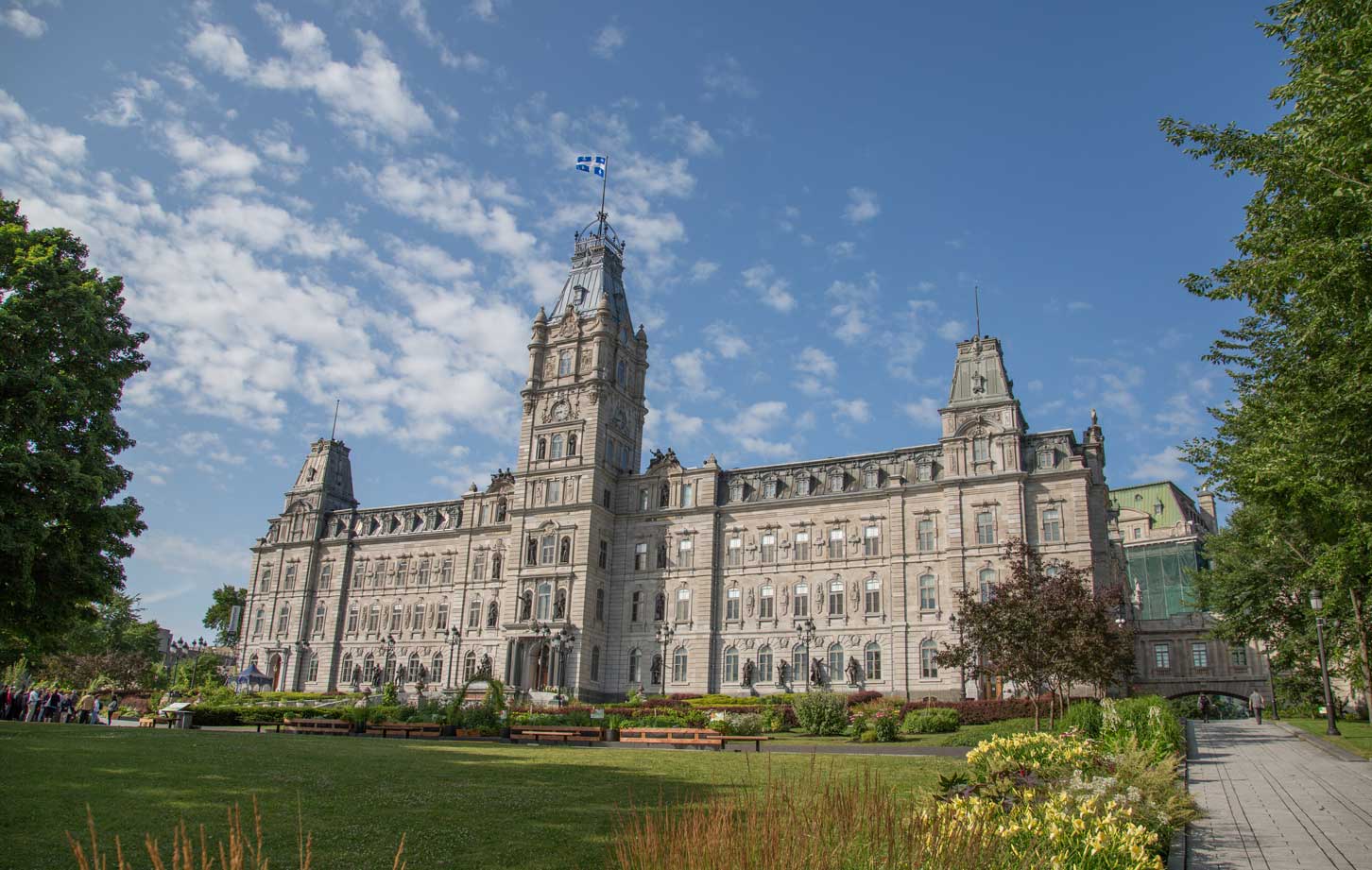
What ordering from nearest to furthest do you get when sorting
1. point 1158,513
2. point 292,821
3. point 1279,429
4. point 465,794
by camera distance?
1. point 292,821
2. point 465,794
3. point 1279,429
4. point 1158,513

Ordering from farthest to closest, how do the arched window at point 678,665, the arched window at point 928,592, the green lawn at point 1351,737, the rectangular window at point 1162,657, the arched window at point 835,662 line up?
the rectangular window at point 1162,657
the arched window at point 678,665
the arched window at point 835,662
the arched window at point 928,592
the green lawn at point 1351,737

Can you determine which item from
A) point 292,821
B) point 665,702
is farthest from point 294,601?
point 292,821

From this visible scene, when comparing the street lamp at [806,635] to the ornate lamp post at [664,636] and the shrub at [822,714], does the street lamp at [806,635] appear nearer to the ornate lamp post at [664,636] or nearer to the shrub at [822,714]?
the ornate lamp post at [664,636]

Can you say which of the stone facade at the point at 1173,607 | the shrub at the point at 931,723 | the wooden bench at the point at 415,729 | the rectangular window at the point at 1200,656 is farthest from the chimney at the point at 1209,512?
the wooden bench at the point at 415,729

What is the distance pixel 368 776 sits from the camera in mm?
17812

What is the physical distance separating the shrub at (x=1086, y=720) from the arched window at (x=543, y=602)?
44.7 meters

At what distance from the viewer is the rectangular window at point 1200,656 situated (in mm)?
67375

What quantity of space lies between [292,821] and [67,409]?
17.5m

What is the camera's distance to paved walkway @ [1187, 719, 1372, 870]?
12281 mm

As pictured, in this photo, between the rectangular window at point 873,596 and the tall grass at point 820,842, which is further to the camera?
the rectangular window at point 873,596

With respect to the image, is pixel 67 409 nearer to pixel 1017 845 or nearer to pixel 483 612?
pixel 1017 845

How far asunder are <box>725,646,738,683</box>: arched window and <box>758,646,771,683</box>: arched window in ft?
5.46

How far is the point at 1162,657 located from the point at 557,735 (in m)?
54.9

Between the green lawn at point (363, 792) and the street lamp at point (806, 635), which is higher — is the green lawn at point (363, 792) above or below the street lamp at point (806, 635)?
below
